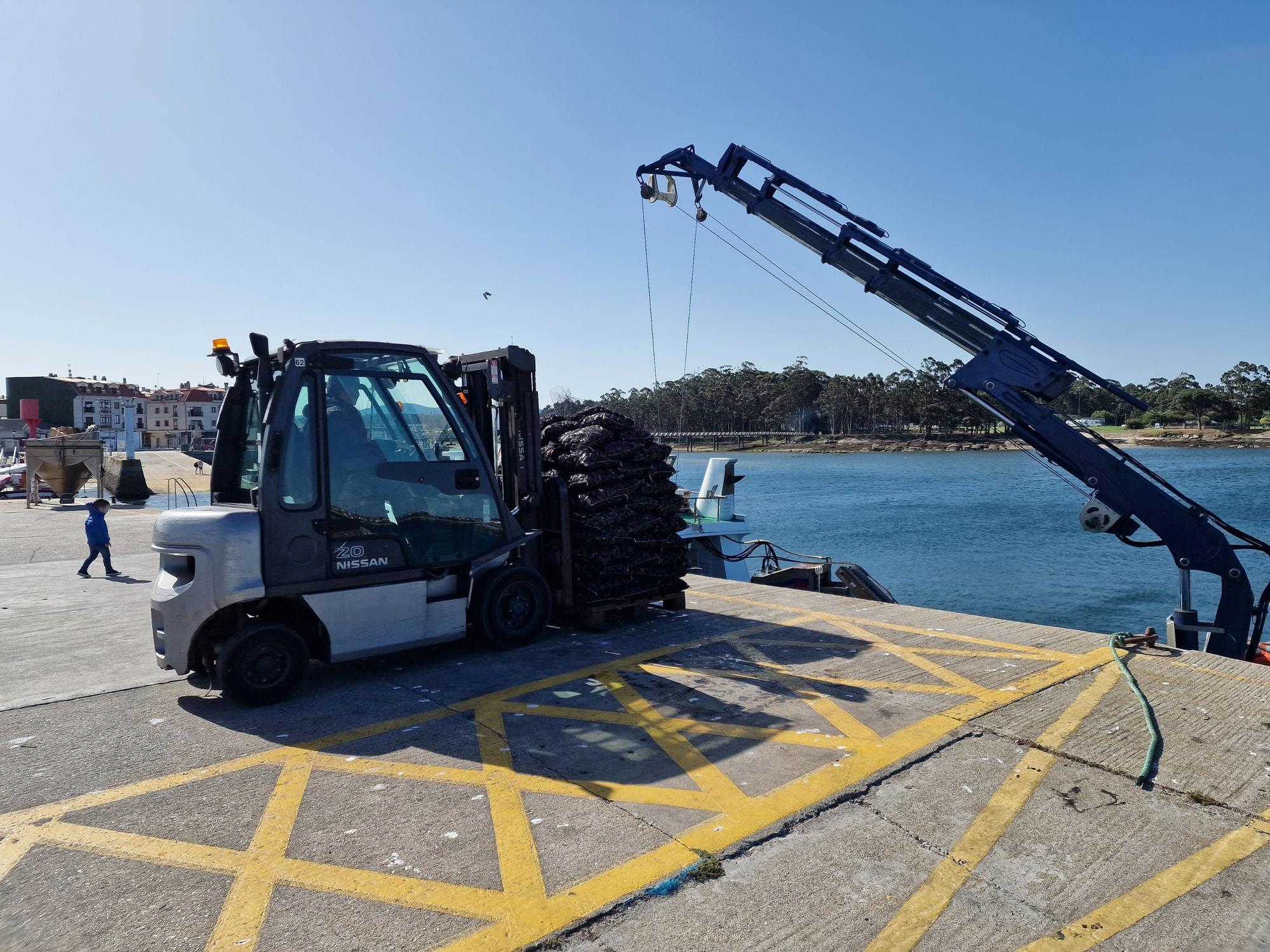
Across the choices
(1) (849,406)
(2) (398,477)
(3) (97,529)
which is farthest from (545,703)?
(1) (849,406)

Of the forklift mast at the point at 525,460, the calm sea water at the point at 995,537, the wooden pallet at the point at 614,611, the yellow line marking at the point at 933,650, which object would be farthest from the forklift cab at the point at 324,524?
the calm sea water at the point at 995,537

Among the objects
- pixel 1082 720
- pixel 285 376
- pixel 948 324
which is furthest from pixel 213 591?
pixel 948 324

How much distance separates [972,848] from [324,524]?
4693mm

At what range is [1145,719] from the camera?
5.24 m

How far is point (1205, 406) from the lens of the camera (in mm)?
126562

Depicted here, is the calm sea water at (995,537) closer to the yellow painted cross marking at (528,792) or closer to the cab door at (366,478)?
the yellow painted cross marking at (528,792)

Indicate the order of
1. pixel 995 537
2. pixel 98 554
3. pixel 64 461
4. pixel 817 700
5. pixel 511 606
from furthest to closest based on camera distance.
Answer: pixel 995 537
pixel 64 461
pixel 98 554
pixel 511 606
pixel 817 700

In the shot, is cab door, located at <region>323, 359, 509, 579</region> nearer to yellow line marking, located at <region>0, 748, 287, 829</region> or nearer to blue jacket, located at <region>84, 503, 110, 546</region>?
yellow line marking, located at <region>0, 748, 287, 829</region>

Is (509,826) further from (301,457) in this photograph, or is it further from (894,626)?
(894,626)

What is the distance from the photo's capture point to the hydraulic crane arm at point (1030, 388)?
921 cm

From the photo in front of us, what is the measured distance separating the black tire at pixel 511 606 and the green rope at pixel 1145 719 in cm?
479

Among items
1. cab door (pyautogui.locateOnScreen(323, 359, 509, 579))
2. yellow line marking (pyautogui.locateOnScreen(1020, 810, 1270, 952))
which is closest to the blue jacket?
cab door (pyautogui.locateOnScreen(323, 359, 509, 579))

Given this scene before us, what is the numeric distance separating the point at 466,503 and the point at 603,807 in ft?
10.6

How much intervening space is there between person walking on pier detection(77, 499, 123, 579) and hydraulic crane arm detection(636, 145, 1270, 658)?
10.3 metres
